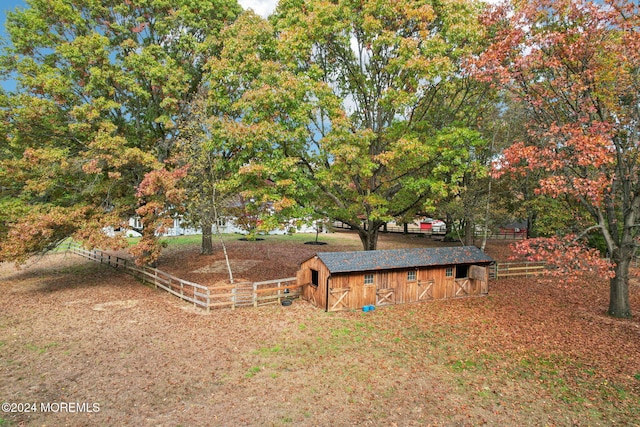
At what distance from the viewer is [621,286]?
594 inches

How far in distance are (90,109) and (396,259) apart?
62.5ft

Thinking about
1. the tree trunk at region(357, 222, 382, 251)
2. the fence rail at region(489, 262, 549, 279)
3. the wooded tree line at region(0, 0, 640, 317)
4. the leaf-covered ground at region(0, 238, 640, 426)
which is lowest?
the leaf-covered ground at region(0, 238, 640, 426)

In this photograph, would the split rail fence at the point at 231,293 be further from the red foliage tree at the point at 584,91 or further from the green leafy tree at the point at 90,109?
the red foliage tree at the point at 584,91

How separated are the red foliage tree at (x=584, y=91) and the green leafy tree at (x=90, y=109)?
56.3 feet

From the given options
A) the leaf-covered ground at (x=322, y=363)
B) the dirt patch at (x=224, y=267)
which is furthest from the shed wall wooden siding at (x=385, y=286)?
the dirt patch at (x=224, y=267)

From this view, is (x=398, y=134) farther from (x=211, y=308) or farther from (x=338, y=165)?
(x=211, y=308)

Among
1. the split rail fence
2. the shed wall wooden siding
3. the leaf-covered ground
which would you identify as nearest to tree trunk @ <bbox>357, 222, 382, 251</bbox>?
the shed wall wooden siding

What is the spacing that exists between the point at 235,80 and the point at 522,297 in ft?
66.1

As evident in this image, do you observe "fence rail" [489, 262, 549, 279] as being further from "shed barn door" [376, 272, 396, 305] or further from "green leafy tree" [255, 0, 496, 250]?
"shed barn door" [376, 272, 396, 305]

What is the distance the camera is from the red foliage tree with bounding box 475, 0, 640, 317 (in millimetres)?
12273

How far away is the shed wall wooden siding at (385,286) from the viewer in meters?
16.0

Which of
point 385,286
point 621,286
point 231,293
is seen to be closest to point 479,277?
point 385,286

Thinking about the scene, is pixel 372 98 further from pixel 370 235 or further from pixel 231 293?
pixel 231 293

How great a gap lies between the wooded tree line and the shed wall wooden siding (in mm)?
3300
